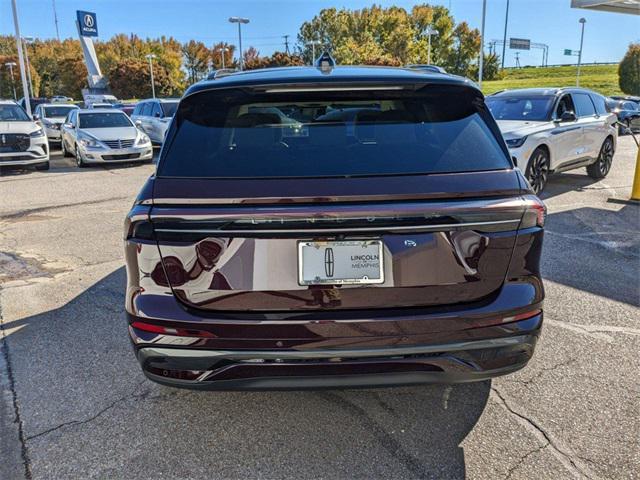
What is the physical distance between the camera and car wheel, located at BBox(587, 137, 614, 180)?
10648 mm

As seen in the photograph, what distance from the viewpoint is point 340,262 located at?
7.23 ft

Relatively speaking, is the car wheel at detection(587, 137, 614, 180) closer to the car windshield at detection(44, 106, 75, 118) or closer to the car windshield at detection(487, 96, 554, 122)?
the car windshield at detection(487, 96, 554, 122)

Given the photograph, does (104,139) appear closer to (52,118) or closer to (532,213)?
(52,118)

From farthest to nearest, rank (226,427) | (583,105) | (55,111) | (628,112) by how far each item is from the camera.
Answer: (628,112) < (55,111) < (583,105) < (226,427)

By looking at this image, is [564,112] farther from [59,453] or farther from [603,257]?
[59,453]

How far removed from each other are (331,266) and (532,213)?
3.05 ft

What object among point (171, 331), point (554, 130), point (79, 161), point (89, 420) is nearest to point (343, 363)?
point (171, 331)

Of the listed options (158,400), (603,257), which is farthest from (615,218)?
(158,400)

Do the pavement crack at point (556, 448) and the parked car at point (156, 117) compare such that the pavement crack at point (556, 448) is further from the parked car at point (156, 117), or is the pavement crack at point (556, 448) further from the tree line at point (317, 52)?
the tree line at point (317, 52)

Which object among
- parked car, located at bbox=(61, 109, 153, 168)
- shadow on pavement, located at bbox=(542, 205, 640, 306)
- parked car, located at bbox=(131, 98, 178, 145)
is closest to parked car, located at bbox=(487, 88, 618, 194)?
shadow on pavement, located at bbox=(542, 205, 640, 306)

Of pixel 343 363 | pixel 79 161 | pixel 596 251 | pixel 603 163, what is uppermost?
pixel 343 363

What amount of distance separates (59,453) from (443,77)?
2669 mm

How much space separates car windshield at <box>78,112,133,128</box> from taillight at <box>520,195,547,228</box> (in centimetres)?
1401

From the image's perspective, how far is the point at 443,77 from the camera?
8.90 ft
